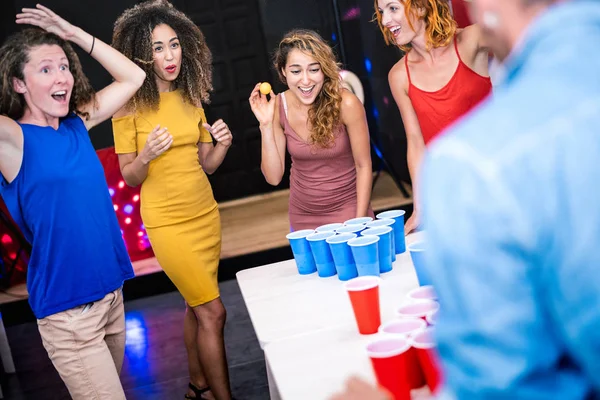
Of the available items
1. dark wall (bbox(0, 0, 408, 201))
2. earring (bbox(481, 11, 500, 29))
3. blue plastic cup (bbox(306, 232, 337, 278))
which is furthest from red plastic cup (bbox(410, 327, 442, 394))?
dark wall (bbox(0, 0, 408, 201))

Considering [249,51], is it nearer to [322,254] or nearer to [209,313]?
[209,313]

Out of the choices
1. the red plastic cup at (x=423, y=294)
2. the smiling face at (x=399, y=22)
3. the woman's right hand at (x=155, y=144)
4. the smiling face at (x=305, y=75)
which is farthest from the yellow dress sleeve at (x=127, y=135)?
the red plastic cup at (x=423, y=294)

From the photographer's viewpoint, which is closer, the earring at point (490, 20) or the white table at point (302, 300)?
the earring at point (490, 20)

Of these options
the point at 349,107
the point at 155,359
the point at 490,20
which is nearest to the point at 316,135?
the point at 349,107

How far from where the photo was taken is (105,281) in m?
2.42

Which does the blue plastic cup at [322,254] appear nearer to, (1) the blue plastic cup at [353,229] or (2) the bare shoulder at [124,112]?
(1) the blue plastic cup at [353,229]

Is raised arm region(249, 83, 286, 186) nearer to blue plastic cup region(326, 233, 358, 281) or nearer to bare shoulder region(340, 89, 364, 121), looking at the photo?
bare shoulder region(340, 89, 364, 121)

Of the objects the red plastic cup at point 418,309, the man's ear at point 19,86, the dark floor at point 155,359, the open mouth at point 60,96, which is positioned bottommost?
the dark floor at point 155,359

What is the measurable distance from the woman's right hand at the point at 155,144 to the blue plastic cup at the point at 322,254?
0.86 m

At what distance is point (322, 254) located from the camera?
7.51 feet

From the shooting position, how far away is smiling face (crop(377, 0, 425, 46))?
2.86m

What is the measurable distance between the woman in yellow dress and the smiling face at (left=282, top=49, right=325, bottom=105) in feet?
1.19

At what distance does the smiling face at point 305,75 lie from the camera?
9.91ft

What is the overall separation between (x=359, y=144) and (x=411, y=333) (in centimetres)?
165
